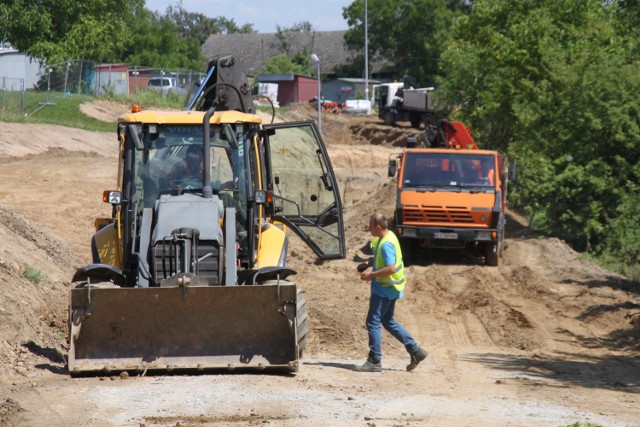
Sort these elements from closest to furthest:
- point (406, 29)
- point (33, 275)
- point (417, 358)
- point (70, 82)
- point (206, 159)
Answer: point (206, 159)
point (417, 358)
point (33, 275)
point (70, 82)
point (406, 29)

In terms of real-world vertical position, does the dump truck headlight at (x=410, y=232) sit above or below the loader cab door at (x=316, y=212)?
below

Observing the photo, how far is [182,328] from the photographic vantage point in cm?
953

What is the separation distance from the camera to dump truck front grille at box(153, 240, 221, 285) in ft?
31.6

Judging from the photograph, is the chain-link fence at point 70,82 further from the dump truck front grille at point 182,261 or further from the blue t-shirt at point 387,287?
the dump truck front grille at point 182,261

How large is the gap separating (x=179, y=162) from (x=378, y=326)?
2698 millimetres

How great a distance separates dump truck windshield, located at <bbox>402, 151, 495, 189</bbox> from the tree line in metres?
2.84

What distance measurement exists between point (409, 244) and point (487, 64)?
490 inches

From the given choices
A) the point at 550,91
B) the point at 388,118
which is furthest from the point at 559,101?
the point at 388,118

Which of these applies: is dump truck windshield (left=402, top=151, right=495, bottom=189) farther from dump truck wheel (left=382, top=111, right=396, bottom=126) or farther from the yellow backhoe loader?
dump truck wheel (left=382, top=111, right=396, bottom=126)

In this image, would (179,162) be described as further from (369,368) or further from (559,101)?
(559,101)

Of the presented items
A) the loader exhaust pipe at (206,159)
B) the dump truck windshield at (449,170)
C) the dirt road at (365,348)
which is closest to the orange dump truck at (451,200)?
the dump truck windshield at (449,170)

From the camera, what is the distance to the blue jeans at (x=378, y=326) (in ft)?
34.9

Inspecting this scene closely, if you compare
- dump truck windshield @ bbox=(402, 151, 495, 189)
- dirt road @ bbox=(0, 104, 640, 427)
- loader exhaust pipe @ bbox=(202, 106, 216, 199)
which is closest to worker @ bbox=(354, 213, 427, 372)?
dirt road @ bbox=(0, 104, 640, 427)

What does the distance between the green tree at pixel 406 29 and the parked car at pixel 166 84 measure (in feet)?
107
